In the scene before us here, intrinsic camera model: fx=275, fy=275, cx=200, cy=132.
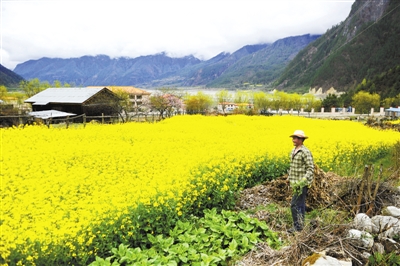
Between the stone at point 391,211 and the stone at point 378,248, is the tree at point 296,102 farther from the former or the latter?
the stone at point 378,248

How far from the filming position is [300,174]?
20.2 ft

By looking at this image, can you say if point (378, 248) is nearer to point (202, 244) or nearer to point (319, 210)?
point (319, 210)

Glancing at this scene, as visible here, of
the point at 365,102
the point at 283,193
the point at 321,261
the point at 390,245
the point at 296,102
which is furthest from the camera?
the point at 296,102

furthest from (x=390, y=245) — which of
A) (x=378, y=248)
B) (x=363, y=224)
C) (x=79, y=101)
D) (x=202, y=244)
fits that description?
(x=79, y=101)

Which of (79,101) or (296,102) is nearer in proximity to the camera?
(79,101)

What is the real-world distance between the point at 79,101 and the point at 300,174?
105 feet

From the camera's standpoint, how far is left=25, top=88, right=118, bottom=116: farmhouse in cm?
3394

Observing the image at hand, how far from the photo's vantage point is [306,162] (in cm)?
601

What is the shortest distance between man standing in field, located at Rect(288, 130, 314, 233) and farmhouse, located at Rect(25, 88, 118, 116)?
103 ft

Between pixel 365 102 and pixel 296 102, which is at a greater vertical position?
pixel 296 102

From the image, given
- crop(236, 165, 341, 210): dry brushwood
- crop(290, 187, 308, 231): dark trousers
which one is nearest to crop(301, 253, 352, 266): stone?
crop(290, 187, 308, 231): dark trousers

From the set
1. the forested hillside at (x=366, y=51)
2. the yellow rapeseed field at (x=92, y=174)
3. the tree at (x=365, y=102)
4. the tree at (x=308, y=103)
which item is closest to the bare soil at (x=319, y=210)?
the yellow rapeseed field at (x=92, y=174)

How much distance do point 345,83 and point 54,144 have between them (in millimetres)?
152227

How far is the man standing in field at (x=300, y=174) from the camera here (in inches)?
234
